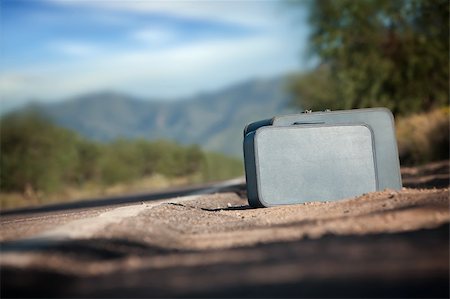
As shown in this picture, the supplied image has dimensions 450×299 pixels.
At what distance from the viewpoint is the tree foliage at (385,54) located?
35625mm

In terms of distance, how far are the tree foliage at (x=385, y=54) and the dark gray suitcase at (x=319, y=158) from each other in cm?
2300

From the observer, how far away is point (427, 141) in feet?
89.5

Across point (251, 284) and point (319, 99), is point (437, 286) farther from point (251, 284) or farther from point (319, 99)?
point (319, 99)

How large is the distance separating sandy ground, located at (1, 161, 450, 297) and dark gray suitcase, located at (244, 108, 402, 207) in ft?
8.16

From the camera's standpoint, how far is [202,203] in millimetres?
15188

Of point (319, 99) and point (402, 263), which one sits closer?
point (402, 263)

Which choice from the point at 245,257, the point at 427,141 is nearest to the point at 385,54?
the point at 427,141

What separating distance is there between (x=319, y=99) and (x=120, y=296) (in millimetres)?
46780

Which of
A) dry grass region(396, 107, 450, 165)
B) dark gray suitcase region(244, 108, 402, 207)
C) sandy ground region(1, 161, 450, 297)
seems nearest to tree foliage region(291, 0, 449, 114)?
dry grass region(396, 107, 450, 165)

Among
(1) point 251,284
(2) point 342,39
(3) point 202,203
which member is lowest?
(3) point 202,203

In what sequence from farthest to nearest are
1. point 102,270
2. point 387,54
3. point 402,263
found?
point 387,54
point 102,270
point 402,263

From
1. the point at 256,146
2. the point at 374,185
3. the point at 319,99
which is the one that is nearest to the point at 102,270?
the point at 256,146

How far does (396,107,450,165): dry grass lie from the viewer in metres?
26.8

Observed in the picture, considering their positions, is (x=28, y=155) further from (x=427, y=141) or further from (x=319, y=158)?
(x=319, y=158)
